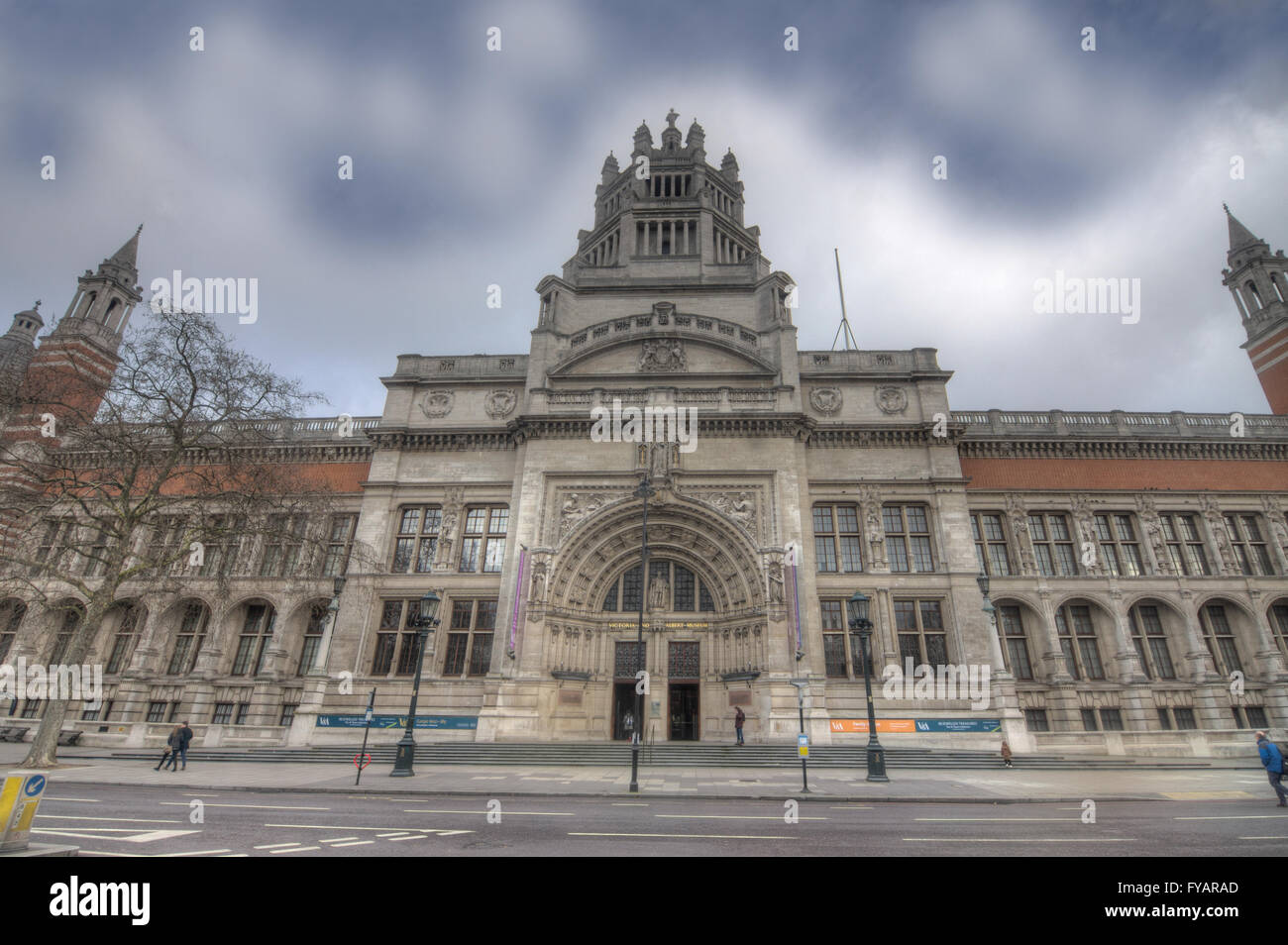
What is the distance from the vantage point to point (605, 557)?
28.7 m

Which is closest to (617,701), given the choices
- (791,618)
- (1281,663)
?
(791,618)

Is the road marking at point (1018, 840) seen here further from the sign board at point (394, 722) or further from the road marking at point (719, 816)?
the sign board at point (394, 722)

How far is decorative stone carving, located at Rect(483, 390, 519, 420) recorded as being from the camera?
32.2 m

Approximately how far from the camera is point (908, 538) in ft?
92.9

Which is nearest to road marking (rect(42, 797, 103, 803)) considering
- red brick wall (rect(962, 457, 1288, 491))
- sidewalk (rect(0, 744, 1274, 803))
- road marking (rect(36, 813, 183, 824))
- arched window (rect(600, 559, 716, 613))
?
road marking (rect(36, 813, 183, 824))

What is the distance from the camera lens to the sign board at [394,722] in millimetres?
24750

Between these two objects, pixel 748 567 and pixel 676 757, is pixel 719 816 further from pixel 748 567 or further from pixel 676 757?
pixel 748 567

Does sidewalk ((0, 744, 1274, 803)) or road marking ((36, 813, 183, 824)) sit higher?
sidewalk ((0, 744, 1274, 803))

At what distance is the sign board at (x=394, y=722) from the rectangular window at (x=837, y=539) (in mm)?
18344

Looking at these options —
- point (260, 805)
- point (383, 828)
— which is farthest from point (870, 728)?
point (260, 805)

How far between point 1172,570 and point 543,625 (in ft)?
106

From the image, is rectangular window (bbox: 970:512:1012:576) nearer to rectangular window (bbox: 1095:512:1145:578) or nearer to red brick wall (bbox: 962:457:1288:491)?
red brick wall (bbox: 962:457:1288:491)

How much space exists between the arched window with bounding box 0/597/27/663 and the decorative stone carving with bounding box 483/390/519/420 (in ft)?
92.0

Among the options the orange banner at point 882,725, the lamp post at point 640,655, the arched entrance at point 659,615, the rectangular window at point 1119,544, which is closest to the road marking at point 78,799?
the lamp post at point 640,655
